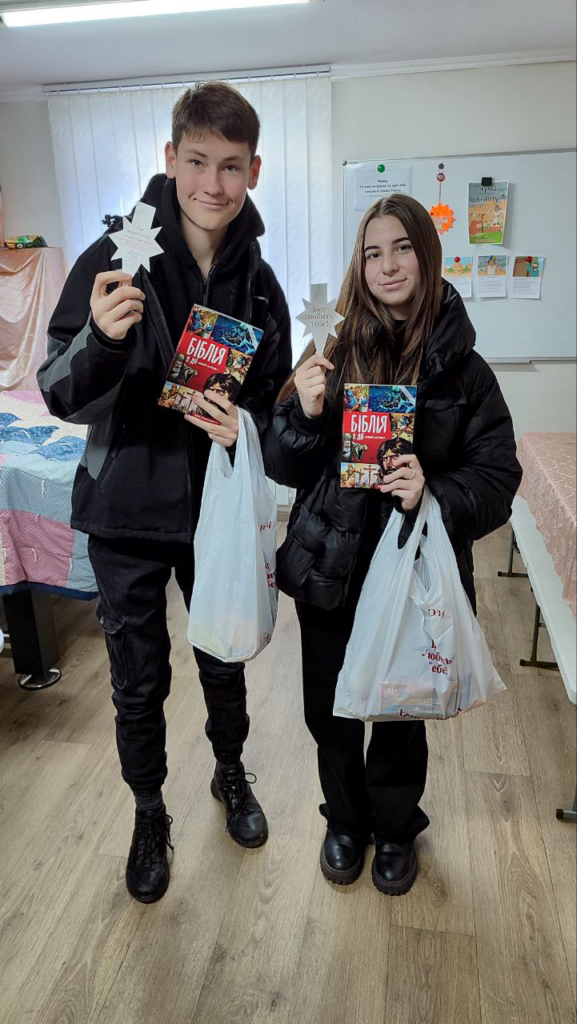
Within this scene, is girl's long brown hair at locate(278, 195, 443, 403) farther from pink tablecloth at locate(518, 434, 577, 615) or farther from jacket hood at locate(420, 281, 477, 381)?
pink tablecloth at locate(518, 434, 577, 615)

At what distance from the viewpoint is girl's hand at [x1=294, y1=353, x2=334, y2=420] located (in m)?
1.08

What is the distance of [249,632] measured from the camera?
4.12ft

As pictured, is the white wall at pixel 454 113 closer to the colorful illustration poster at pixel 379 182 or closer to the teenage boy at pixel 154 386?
the colorful illustration poster at pixel 379 182

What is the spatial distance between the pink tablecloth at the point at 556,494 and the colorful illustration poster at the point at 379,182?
1.54m

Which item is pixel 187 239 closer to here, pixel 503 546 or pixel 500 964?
pixel 500 964

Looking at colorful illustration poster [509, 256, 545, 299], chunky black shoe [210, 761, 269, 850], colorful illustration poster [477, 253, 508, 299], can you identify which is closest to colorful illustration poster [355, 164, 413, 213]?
colorful illustration poster [477, 253, 508, 299]

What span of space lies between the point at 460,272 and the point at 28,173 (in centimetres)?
237

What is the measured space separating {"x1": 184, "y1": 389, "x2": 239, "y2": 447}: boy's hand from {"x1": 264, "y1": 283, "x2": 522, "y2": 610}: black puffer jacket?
65 millimetres

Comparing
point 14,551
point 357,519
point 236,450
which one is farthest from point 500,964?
point 14,551

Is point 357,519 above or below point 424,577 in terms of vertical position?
above

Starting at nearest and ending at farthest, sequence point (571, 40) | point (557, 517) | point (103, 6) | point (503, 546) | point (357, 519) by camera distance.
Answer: point (357, 519) → point (557, 517) → point (103, 6) → point (571, 40) → point (503, 546)

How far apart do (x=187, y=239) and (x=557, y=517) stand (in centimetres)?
132

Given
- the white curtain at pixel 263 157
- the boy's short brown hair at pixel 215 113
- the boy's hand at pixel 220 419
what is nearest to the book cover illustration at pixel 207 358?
the boy's hand at pixel 220 419

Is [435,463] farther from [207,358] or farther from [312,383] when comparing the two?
[207,358]
